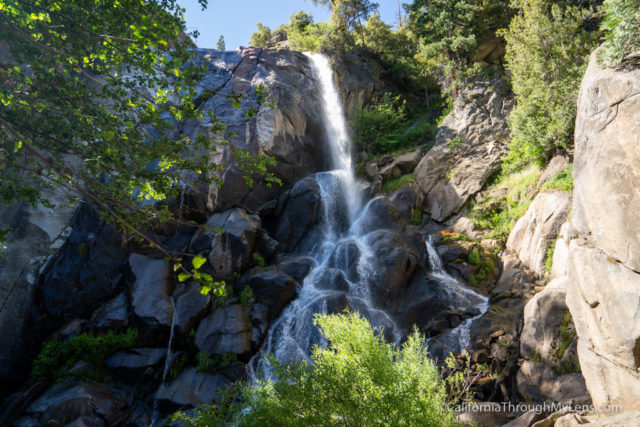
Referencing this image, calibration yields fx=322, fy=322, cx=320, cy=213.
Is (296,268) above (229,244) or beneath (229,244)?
beneath

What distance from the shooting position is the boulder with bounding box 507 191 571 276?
12648mm

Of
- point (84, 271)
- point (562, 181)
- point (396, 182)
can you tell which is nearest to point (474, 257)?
point (562, 181)

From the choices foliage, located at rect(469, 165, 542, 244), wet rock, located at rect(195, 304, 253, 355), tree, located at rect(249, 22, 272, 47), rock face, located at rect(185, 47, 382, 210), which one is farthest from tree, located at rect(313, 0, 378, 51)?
wet rock, located at rect(195, 304, 253, 355)

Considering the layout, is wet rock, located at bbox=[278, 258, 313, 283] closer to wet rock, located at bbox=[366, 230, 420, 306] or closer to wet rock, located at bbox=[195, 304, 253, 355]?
wet rock, located at bbox=[195, 304, 253, 355]

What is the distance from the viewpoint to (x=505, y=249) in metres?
15.1

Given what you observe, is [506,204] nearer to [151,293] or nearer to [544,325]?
[544,325]

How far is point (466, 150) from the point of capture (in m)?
19.8

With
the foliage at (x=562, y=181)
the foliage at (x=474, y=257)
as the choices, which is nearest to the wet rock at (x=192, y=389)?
the foliage at (x=474, y=257)

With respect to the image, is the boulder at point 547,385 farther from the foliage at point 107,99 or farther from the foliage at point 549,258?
the foliage at point 107,99

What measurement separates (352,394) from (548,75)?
16.6 meters

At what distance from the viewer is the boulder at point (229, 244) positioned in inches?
583

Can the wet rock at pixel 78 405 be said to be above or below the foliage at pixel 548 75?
below

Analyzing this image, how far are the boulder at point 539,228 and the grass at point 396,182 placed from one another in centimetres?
738

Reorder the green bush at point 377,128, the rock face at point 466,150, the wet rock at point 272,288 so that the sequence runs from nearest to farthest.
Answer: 1. the wet rock at point 272,288
2. the rock face at point 466,150
3. the green bush at point 377,128
